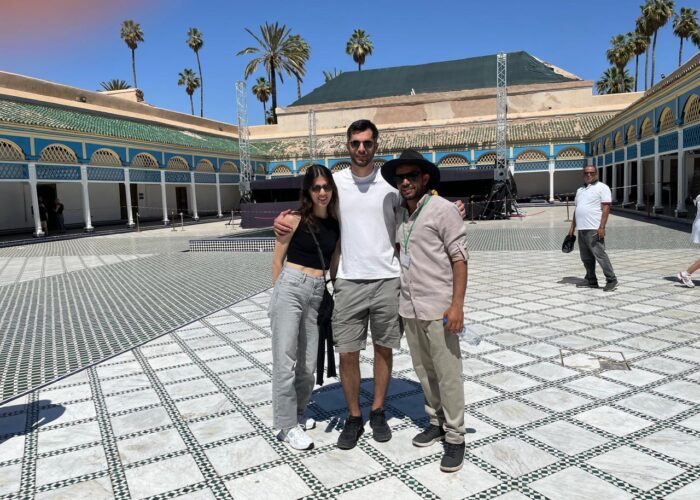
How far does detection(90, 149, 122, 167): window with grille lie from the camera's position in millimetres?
19969

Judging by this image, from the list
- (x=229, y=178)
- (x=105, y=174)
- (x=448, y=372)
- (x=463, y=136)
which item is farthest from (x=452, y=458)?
(x=463, y=136)

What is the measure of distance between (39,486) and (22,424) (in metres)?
0.92

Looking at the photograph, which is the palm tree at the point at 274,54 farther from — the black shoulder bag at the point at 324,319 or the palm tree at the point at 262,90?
the black shoulder bag at the point at 324,319

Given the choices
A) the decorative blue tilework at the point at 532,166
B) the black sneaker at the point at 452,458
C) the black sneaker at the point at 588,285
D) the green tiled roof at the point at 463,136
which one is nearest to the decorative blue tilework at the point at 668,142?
the black sneaker at the point at 588,285

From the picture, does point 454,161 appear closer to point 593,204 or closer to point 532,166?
point 532,166

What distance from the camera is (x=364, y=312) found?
2742mm

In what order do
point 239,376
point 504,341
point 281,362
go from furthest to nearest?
point 504,341, point 239,376, point 281,362

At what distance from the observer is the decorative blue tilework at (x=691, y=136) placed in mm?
14123

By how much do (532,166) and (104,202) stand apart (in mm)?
23235

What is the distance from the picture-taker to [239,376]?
395 cm

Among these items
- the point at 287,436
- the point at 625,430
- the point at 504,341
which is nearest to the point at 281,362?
the point at 287,436

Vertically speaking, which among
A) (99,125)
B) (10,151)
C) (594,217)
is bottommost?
(594,217)

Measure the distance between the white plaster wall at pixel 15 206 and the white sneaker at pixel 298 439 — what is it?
21983mm

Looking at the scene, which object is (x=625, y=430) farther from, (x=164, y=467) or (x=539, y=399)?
(x=164, y=467)
